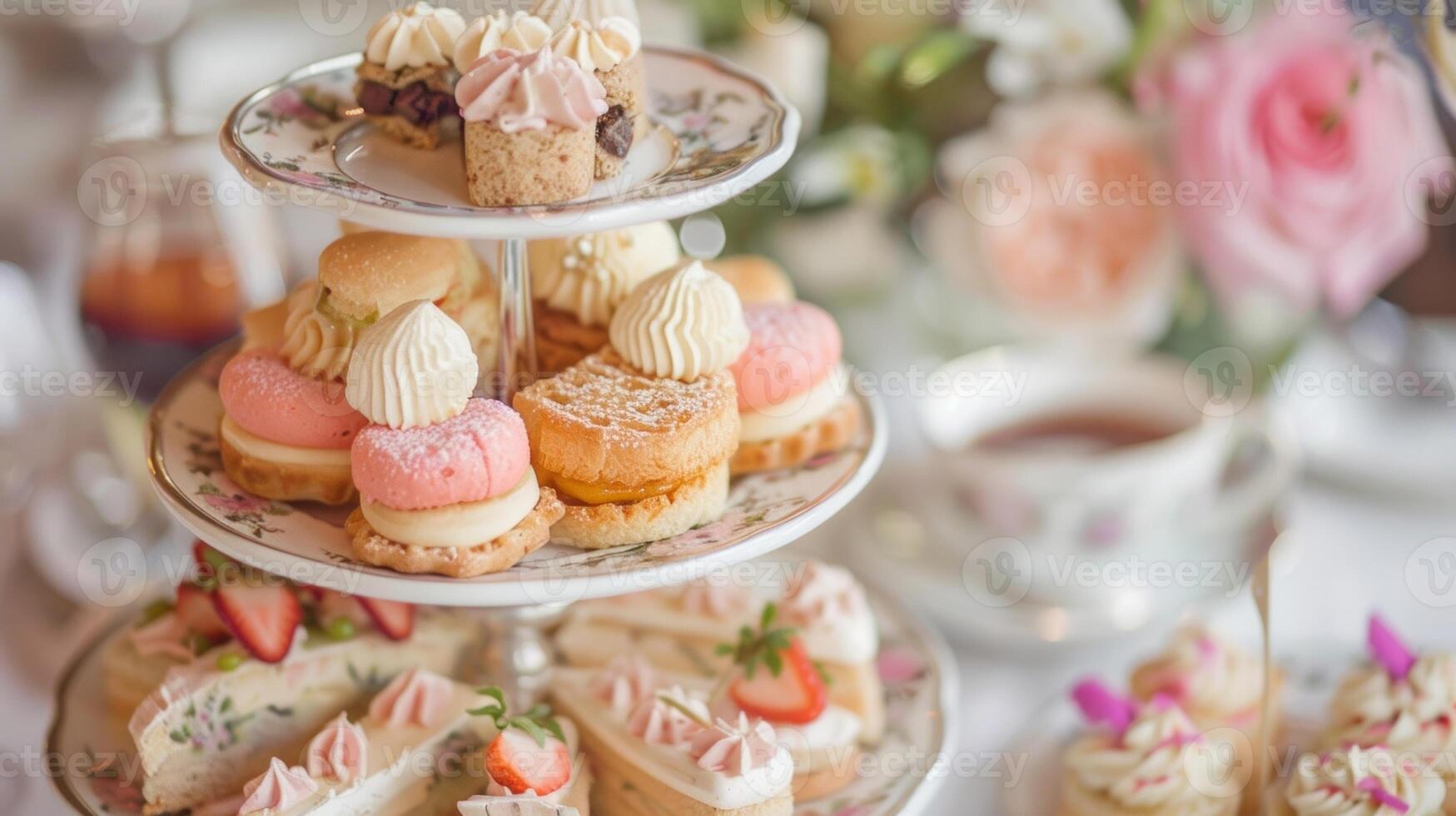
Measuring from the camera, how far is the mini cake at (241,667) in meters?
1.28

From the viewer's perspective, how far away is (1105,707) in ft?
4.70

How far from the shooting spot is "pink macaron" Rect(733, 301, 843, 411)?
4.24 feet

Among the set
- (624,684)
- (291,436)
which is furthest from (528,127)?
(624,684)

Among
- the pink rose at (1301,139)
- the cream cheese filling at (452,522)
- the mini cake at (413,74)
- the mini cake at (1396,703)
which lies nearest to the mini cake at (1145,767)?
the mini cake at (1396,703)

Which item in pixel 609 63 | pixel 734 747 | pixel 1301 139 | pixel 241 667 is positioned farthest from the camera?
pixel 1301 139

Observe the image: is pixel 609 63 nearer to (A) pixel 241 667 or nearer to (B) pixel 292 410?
(B) pixel 292 410

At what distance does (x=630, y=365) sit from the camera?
1237 mm

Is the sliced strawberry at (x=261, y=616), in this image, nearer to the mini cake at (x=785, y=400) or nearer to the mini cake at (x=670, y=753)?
the mini cake at (x=670, y=753)

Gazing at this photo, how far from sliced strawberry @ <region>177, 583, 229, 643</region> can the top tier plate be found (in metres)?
0.53

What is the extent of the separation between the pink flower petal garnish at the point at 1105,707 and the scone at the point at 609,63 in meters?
0.80

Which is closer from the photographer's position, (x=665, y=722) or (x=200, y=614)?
(x=665, y=722)

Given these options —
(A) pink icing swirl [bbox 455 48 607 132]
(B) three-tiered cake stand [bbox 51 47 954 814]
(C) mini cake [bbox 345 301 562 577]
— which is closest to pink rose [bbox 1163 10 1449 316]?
(B) three-tiered cake stand [bbox 51 47 954 814]

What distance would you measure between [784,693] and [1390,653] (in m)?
0.67

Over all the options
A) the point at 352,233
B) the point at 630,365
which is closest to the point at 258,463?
the point at 352,233
